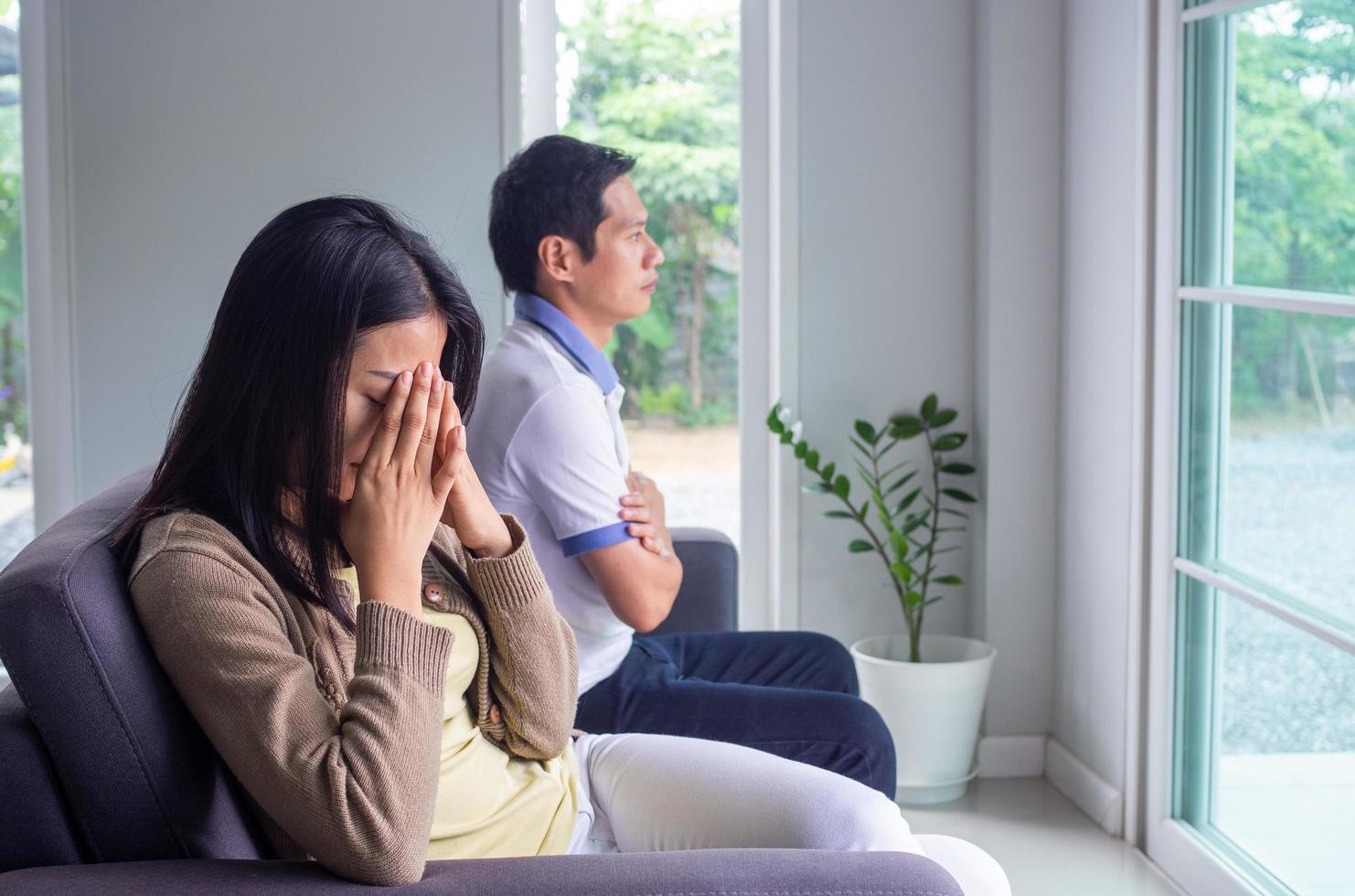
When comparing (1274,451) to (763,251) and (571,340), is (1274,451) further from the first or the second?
(763,251)

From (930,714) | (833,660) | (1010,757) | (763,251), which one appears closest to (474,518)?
(833,660)

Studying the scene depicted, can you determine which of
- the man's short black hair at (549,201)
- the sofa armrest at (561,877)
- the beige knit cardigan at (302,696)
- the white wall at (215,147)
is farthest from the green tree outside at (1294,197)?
the white wall at (215,147)

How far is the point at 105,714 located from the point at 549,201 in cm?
126

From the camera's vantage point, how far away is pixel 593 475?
2006 mm

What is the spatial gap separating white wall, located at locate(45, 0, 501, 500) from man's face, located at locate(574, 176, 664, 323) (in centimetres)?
97

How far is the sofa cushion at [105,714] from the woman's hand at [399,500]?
0.21m

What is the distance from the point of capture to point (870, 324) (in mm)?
3273

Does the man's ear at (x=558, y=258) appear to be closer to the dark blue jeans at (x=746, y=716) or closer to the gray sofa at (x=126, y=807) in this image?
the dark blue jeans at (x=746, y=716)

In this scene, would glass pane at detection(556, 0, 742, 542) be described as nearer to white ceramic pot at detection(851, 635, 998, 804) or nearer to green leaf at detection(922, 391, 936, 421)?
green leaf at detection(922, 391, 936, 421)

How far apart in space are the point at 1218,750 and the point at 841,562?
3.43 ft

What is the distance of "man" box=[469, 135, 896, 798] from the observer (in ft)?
6.56

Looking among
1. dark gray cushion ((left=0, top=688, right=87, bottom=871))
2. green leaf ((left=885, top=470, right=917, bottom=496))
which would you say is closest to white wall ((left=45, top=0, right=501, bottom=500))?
green leaf ((left=885, top=470, right=917, bottom=496))

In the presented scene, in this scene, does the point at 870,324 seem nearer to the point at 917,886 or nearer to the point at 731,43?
the point at 731,43

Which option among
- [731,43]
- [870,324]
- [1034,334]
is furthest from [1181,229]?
[731,43]
